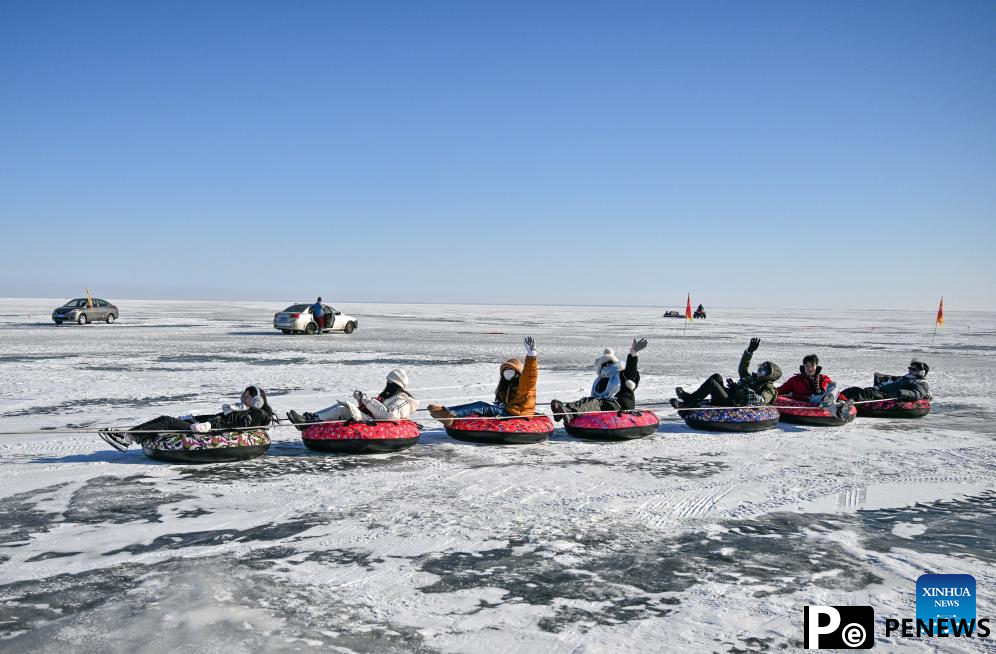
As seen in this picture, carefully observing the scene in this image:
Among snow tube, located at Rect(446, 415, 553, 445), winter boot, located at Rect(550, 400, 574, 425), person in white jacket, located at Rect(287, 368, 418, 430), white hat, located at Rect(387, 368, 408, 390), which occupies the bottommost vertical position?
snow tube, located at Rect(446, 415, 553, 445)

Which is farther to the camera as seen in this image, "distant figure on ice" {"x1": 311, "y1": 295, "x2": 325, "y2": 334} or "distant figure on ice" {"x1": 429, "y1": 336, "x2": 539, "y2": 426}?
"distant figure on ice" {"x1": 311, "y1": 295, "x2": 325, "y2": 334}

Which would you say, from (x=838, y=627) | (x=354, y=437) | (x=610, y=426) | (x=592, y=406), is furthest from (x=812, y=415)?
(x=838, y=627)

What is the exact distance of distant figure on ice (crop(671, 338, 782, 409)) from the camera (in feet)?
39.0

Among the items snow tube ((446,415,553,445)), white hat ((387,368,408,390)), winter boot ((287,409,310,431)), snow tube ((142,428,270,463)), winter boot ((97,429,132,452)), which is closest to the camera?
winter boot ((97,429,132,452))

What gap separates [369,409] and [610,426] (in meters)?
3.47

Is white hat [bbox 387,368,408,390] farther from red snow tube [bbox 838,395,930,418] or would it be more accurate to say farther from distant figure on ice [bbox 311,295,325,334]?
distant figure on ice [bbox 311,295,325,334]

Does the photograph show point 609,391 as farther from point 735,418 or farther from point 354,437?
point 354,437

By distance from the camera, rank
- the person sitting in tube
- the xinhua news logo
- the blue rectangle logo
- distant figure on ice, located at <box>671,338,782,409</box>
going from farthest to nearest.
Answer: the person sitting in tube < distant figure on ice, located at <box>671,338,782,409</box> < the blue rectangle logo < the xinhua news logo

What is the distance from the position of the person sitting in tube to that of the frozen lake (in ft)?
1.34

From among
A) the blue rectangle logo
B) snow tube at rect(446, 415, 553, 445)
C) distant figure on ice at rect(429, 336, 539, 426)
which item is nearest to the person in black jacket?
distant figure on ice at rect(429, 336, 539, 426)

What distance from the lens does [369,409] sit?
9703mm

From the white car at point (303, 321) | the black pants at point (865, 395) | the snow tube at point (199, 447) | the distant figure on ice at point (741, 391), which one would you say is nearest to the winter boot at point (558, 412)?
the distant figure on ice at point (741, 391)

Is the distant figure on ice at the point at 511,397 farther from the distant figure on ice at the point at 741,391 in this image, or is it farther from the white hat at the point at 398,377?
the distant figure on ice at the point at 741,391

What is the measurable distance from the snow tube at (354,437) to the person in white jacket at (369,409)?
0.12 meters
